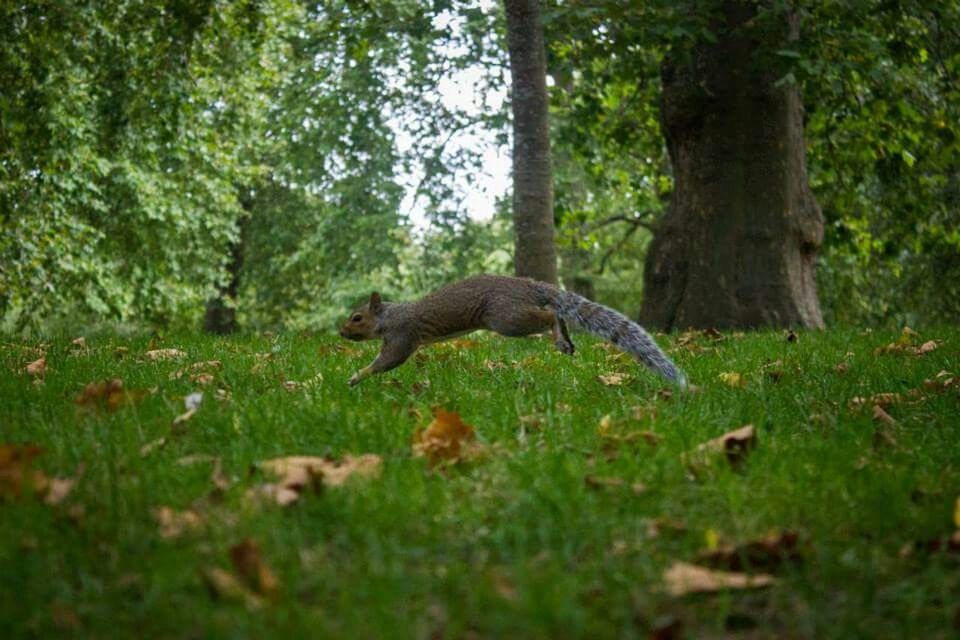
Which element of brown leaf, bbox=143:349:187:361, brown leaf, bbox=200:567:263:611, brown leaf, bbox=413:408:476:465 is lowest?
brown leaf, bbox=200:567:263:611

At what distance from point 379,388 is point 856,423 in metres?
2.19

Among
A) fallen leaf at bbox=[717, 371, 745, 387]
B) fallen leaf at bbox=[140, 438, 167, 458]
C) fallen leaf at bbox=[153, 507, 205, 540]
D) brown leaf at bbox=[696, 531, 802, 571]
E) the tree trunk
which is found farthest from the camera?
the tree trunk

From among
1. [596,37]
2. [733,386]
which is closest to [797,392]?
[733,386]

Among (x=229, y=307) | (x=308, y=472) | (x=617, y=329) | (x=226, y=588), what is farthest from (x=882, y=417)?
(x=229, y=307)

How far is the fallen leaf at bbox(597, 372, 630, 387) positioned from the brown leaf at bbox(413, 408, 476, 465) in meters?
1.66

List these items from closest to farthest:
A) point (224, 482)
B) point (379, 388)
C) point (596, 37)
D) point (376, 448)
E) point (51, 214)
Result: point (224, 482) < point (376, 448) < point (379, 388) < point (596, 37) < point (51, 214)

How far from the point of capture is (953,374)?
4812 millimetres

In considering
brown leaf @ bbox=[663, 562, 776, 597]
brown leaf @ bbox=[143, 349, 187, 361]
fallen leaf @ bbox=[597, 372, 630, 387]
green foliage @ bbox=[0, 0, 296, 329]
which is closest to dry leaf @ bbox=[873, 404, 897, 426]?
fallen leaf @ bbox=[597, 372, 630, 387]

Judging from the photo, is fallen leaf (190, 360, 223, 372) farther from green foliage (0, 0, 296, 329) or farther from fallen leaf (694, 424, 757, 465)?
green foliage (0, 0, 296, 329)

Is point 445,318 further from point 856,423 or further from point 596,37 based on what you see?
point 596,37

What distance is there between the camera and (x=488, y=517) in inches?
97.1

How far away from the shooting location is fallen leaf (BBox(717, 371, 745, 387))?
4.69 meters

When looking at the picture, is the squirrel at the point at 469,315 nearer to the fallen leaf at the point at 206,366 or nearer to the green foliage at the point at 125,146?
the fallen leaf at the point at 206,366

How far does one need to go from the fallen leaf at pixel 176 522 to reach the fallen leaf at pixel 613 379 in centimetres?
262
